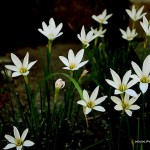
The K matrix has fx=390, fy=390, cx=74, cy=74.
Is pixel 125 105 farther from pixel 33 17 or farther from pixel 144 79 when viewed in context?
pixel 33 17

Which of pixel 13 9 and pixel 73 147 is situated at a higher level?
pixel 13 9

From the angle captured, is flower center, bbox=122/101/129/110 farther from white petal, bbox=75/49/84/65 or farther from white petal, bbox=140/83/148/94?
white petal, bbox=75/49/84/65

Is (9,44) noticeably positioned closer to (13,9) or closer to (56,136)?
(13,9)

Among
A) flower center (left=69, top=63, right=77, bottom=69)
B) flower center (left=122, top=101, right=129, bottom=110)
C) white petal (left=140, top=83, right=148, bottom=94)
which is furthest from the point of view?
flower center (left=69, top=63, right=77, bottom=69)

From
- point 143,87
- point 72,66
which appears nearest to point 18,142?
point 72,66

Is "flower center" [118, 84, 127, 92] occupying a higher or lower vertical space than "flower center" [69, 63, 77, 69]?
lower

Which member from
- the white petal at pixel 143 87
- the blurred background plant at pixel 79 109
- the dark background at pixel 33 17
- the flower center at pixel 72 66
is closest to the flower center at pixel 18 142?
the blurred background plant at pixel 79 109

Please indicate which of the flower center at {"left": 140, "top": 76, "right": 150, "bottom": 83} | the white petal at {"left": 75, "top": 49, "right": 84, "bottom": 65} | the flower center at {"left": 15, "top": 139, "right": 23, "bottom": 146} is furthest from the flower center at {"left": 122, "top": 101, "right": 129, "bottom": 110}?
the flower center at {"left": 15, "top": 139, "right": 23, "bottom": 146}

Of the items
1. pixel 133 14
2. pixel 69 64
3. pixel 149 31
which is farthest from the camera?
pixel 133 14

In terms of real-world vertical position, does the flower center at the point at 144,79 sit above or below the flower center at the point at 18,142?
above

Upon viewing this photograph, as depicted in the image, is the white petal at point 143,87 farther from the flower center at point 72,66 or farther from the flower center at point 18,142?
the flower center at point 18,142

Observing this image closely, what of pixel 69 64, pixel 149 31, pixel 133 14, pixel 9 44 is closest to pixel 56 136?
pixel 69 64
